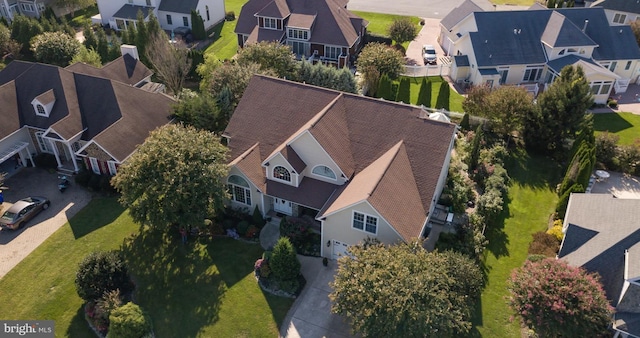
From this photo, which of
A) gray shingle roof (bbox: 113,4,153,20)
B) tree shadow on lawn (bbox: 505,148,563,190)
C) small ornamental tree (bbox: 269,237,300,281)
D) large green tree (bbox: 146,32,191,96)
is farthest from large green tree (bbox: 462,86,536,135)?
gray shingle roof (bbox: 113,4,153,20)

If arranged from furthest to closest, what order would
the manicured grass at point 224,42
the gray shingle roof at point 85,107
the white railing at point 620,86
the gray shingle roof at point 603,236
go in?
the manicured grass at point 224,42
the white railing at point 620,86
the gray shingle roof at point 85,107
the gray shingle roof at point 603,236

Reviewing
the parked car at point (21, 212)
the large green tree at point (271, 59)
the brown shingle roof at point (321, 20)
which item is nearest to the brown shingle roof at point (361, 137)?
the large green tree at point (271, 59)

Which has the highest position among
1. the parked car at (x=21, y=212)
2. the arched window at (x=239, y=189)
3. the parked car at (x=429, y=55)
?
the parked car at (x=429, y=55)

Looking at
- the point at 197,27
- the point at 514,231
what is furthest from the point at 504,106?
the point at 197,27

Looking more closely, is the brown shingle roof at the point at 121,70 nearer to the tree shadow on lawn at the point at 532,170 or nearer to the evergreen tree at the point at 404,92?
the evergreen tree at the point at 404,92

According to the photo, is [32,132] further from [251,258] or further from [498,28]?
[498,28]

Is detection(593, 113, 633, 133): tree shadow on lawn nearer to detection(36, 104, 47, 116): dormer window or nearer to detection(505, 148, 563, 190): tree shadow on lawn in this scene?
detection(505, 148, 563, 190): tree shadow on lawn

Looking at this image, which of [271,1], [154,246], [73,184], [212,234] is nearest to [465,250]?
→ [212,234]
